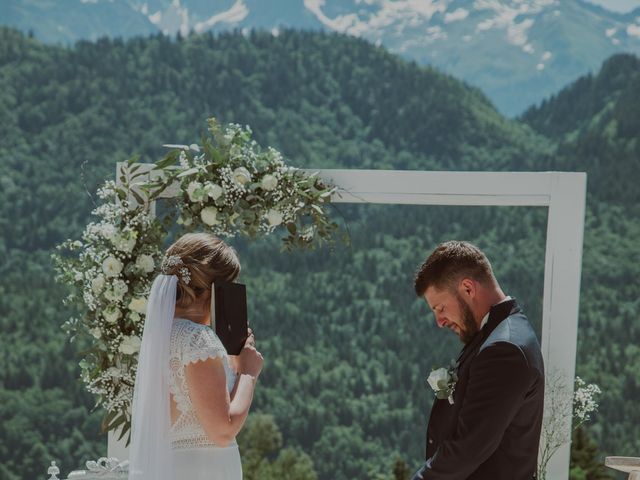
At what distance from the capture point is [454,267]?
299cm

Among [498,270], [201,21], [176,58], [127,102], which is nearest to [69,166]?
[127,102]

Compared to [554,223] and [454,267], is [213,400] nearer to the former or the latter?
[454,267]

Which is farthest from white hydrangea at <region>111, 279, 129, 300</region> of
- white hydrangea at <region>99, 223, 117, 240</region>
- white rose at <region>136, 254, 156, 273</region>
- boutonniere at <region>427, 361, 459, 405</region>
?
boutonniere at <region>427, 361, 459, 405</region>

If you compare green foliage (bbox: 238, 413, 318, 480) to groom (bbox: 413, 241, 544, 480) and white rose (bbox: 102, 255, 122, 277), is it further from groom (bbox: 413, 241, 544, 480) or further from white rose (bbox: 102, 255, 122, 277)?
groom (bbox: 413, 241, 544, 480)

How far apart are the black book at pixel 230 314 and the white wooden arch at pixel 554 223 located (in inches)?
52.7

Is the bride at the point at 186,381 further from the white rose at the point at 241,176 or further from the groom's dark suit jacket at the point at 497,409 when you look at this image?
the white rose at the point at 241,176

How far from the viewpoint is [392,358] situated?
32.1 feet

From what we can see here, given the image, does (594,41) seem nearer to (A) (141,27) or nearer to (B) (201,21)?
(B) (201,21)

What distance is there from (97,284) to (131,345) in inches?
12.1

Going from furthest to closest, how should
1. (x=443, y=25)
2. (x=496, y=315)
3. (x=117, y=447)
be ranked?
(x=443, y=25) → (x=117, y=447) → (x=496, y=315)

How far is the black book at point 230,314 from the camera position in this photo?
323 cm

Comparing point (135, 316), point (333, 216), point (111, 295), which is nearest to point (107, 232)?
point (111, 295)

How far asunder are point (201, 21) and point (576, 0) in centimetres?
575

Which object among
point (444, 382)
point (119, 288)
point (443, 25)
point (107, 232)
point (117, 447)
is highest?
point (443, 25)
